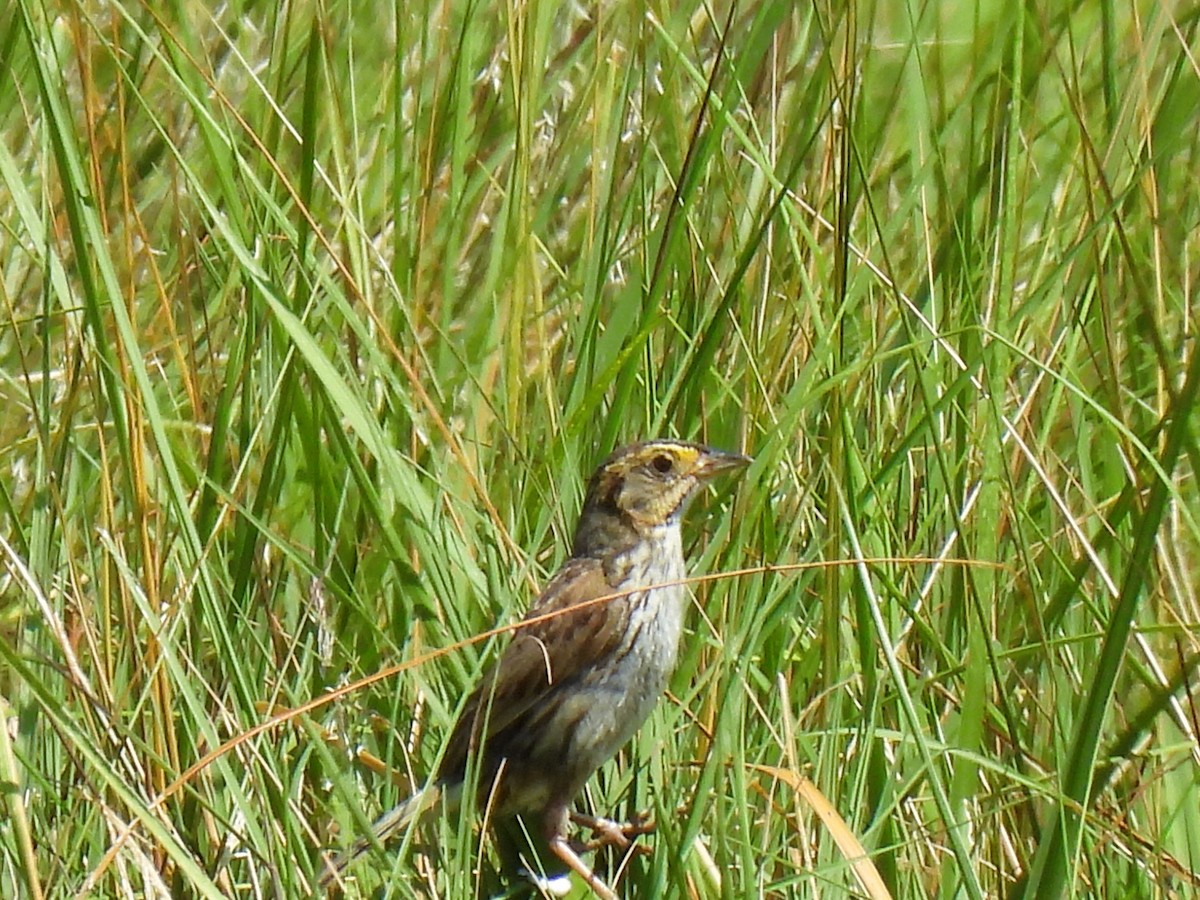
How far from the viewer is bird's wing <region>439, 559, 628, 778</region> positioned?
143 inches

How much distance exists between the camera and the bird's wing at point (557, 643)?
364cm

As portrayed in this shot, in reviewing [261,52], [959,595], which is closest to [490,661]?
[959,595]

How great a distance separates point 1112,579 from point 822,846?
62 centimetres

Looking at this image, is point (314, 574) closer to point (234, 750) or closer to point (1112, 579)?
point (234, 750)

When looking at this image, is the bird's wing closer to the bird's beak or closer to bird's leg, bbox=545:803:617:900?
bird's leg, bbox=545:803:617:900

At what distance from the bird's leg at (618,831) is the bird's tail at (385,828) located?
1.00ft

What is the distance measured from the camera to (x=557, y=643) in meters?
3.80

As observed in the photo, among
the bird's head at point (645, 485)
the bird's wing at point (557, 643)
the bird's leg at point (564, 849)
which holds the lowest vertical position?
the bird's leg at point (564, 849)

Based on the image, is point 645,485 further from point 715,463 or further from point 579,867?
point 579,867

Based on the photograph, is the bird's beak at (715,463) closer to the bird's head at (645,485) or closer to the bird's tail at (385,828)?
the bird's head at (645,485)

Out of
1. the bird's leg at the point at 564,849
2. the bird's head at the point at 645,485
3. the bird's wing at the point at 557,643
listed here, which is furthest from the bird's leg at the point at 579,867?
the bird's head at the point at 645,485

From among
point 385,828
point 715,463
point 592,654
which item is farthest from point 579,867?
point 715,463

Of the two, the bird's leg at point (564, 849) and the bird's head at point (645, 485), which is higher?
the bird's head at point (645, 485)

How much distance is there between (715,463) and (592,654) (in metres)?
0.47
